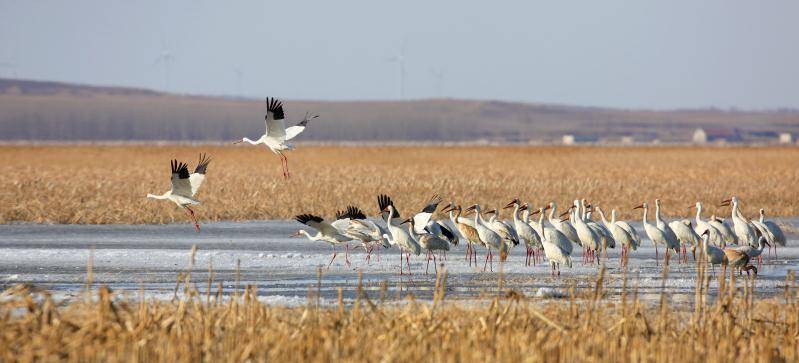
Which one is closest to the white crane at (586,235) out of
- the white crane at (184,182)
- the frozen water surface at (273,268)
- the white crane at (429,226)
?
the frozen water surface at (273,268)

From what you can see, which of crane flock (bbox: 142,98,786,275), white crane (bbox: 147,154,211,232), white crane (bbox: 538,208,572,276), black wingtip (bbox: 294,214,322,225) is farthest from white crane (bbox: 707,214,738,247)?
white crane (bbox: 147,154,211,232)

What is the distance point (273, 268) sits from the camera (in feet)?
49.2

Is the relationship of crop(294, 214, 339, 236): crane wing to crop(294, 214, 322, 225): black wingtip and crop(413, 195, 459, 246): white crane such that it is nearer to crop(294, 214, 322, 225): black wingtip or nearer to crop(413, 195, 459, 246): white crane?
crop(294, 214, 322, 225): black wingtip

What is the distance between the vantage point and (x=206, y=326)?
8297 millimetres

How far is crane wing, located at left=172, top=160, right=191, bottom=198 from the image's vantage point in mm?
16578

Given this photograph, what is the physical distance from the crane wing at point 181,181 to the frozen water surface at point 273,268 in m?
0.91

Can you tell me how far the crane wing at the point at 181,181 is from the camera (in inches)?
653

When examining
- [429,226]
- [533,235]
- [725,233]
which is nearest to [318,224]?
[429,226]

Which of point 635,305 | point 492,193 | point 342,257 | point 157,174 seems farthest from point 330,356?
point 157,174

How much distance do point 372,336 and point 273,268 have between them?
6649mm

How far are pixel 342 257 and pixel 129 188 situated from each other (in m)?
14.1

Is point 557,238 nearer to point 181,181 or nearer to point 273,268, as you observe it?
point 273,268

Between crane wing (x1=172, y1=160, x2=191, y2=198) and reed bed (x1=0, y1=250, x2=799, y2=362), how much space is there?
732 centimetres

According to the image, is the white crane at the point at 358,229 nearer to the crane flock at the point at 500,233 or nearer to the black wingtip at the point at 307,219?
the crane flock at the point at 500,233
